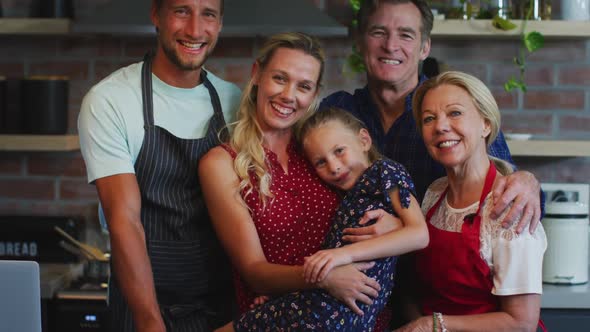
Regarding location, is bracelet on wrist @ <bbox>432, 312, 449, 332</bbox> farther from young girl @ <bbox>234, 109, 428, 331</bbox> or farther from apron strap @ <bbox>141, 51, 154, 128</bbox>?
apron strap @ <bbox>141, 51, 154, 128</bbox>

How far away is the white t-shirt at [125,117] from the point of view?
1920 mm

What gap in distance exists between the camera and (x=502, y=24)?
2947mm

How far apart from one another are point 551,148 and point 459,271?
1.35 metres

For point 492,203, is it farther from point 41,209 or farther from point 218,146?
point 41,209

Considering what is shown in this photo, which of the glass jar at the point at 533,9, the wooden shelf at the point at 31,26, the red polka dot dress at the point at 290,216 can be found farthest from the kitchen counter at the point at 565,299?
the wooden shelf at the point at 31,26

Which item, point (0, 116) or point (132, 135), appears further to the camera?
point (0, 116)

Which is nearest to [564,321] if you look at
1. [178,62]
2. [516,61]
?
[516,61]

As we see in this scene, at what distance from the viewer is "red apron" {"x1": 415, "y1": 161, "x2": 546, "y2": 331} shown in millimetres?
1800

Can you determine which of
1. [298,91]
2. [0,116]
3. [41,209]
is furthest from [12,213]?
[298,91]

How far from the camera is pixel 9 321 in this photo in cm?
131

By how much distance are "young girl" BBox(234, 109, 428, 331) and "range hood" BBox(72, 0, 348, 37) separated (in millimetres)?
800

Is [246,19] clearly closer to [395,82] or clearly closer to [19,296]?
[395,82]

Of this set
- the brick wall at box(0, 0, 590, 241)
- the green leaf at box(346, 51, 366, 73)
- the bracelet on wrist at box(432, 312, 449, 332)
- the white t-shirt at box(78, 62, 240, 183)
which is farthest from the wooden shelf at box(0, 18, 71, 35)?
the bracelet on wrist at box(432, 312, 449, 332)

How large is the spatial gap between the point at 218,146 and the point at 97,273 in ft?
4.31
